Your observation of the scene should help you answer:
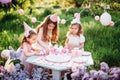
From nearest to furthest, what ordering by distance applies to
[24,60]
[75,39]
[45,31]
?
[24,60]
[45,31]
[75,39]

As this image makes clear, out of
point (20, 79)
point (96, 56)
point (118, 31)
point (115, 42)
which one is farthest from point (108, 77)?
point (118, 31)

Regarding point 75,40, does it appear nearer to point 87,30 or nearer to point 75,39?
point 75,39

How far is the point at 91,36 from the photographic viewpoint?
7.62 meters

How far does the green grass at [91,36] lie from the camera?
6389mm

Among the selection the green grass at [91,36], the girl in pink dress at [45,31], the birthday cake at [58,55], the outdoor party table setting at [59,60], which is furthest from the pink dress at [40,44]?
the green grass at [91,36]

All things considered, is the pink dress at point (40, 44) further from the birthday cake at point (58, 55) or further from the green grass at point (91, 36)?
the green grass at point (91, 36)

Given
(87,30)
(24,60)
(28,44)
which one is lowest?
(24,60)

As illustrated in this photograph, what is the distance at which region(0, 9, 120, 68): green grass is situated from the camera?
6389 millimetres

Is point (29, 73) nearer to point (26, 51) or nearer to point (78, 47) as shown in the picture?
point (26, 51)

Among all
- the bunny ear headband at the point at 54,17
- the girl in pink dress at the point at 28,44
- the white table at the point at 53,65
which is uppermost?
the bunny ear headband at the point at 54,17

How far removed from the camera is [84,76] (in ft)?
15.2

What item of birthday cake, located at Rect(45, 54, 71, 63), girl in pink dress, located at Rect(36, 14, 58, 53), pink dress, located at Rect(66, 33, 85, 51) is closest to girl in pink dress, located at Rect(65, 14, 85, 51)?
pink dress, located at Rect(66, 33, 85, 51)

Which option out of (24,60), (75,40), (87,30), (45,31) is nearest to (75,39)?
(75,40)

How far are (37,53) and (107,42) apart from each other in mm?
2187
